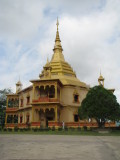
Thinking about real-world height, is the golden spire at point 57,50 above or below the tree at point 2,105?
above

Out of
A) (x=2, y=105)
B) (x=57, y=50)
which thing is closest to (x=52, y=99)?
(x=57, y=50)

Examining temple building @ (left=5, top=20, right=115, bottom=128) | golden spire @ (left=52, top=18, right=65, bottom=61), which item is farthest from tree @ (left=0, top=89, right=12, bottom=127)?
golden spire @ (left=52, top=18, right=65, bottom=61)

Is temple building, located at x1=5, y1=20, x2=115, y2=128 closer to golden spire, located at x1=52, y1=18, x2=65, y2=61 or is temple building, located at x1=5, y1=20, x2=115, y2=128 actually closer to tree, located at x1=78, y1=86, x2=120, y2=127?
golden spire, located at x1=52, y1=18, x2=65, y2=61

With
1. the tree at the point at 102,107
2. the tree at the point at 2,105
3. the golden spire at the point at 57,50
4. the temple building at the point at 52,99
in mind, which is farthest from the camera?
the tree at the point at 2,105

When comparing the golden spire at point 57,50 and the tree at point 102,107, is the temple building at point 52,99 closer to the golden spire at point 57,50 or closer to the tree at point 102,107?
the golden spire at point 57,50

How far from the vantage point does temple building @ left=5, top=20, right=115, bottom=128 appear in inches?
1353

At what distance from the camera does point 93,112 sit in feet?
89.4

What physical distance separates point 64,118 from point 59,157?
28594 mm

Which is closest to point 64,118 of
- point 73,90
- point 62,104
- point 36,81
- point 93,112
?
point 62,104

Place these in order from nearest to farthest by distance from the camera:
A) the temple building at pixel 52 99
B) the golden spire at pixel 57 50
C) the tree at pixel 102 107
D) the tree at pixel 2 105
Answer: the tree at pixel 102 107, the temple building at pixel 52 99, the golden spire at pixel 57 50, the tree at pixel 2 105

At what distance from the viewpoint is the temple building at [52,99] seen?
34375 mm

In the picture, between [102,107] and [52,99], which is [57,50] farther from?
[102,107]

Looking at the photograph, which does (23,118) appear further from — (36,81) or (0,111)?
(0,111)

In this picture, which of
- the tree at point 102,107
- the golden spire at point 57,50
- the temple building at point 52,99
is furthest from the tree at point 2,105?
the tree at point 102,107
